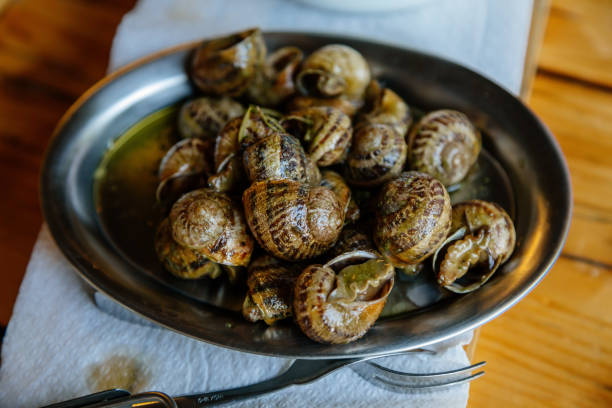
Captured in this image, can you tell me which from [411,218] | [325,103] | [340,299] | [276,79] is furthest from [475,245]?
[276,79]

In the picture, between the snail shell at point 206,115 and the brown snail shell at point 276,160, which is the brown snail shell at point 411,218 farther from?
the snail shell at point 206,115

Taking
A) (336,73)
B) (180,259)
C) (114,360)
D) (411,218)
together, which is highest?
(336,73)

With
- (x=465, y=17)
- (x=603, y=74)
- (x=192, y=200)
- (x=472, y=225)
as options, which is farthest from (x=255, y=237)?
(x=603, y=74)

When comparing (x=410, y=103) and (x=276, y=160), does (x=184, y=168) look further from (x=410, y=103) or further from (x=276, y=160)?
(x=410, y=103)

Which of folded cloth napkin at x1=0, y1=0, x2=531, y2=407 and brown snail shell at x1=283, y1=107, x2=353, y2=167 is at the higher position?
brown snail shell at x1=283, y1=107, x2=353, y2=167

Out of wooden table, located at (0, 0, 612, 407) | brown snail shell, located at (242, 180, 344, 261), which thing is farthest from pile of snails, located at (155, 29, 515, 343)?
wooden table, located at (0, 0, 612, 407)

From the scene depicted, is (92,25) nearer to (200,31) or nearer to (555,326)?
(200,31)

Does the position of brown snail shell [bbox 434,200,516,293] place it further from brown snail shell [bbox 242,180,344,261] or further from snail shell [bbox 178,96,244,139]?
snail shell [bbox 178,96,244,139]
